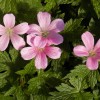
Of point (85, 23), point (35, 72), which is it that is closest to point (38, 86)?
point (35, 72)

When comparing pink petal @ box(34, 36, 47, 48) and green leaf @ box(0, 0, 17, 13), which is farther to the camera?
green leaf @ box(0, 0, 17, 13)

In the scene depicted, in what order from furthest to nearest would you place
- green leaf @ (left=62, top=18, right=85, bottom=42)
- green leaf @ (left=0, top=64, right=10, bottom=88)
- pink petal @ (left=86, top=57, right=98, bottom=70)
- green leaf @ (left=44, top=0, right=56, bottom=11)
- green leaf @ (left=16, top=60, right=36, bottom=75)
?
green leaf @ (left=44, top=0, right=56, bottom=11) < green leaf @ (left=0, top=64, right=10, bottom=88) < green leaf @ (left=62, top=18, right=85, bottom=42) < green leaf @ (left=16, top=60, right=36, bottom=75) < pink petal @ (left=86, top=57, right=98, bottom=70)

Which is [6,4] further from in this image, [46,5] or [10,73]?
[10,73]

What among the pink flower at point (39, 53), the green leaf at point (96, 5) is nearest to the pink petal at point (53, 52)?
the pink flower at point (39, 53)

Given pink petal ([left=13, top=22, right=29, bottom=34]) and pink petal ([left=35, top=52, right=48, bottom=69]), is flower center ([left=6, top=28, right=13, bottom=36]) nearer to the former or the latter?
pink petal ([left=13, top=22, right=29, bottom=34])

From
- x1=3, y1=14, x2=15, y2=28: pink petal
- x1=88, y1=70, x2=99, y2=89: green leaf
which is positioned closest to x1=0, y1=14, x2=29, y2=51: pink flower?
x1=3, y1=14, x2=15, y2=28: pink petal

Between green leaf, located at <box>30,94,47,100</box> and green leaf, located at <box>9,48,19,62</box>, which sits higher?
green leaf, located at <box>9,48,19,62</box>

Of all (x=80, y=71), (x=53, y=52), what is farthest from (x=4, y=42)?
(x=80, y=71)
